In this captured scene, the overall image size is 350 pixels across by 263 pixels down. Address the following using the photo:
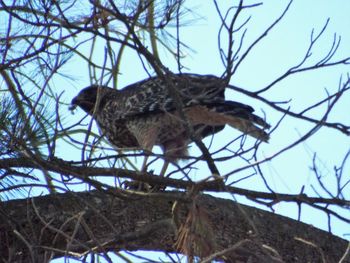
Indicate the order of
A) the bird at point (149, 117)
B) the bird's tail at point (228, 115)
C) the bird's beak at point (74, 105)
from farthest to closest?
the bird's beak at point (74, 105)
the bird at point (149, 117)
the bird's tail at point (228, 115)

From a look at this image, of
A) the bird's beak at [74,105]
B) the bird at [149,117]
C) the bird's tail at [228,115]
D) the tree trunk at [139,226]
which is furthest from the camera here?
the bird's beak at [74,105]

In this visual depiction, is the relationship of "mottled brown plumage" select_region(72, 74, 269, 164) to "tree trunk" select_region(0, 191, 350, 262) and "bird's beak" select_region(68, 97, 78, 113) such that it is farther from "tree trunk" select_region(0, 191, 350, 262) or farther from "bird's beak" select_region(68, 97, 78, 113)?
"tree trunk" select_region(0, 191, 350, 262)

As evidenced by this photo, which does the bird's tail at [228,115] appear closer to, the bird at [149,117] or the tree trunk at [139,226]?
the bird at [149,117]

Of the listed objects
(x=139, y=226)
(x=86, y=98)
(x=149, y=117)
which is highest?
(x=86, y=98)

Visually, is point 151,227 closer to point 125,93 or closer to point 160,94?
point 160,94

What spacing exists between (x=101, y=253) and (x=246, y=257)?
824mm

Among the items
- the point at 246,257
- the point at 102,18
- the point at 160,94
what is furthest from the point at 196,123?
the point at 246,257

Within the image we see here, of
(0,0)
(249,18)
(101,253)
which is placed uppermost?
(0,0)

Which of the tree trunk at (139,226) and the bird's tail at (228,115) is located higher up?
the bird's tail at (228,115)

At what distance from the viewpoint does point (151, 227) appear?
409 cm

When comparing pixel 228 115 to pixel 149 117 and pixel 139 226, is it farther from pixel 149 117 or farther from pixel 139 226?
pixel 139 226

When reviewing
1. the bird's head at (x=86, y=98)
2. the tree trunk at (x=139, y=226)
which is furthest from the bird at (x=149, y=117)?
the tree trunk at (x=139, y=226)

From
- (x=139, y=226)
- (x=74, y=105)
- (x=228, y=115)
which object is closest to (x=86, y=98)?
(x=74, y=105)

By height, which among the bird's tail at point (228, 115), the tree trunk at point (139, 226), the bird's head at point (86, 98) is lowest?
the tree trunk at point (139, 226)
